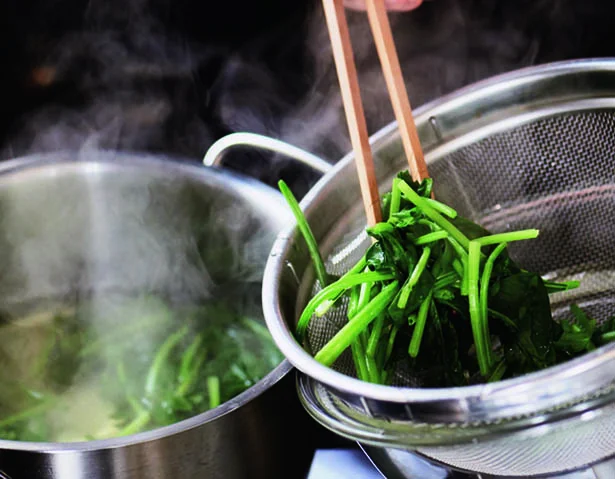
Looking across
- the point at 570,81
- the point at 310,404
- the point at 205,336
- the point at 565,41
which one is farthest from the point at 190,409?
the point at 565,41

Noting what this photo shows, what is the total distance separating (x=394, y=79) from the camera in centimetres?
138

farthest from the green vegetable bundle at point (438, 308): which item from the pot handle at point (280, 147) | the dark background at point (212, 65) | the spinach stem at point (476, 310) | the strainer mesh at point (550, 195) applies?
the dark background at point (212, 65)

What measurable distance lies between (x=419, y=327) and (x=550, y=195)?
1.94 feet

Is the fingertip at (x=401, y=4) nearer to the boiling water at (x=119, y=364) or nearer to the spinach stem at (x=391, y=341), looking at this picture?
the boiling water at (x=119, y=364)

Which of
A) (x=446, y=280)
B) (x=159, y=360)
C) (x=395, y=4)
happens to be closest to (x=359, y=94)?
(x=446, y=280)

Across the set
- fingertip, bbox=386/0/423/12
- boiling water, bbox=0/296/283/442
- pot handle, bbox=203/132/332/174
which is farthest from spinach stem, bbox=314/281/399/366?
fingertip, bbox=386/0/423/12

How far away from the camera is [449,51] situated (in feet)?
7.27

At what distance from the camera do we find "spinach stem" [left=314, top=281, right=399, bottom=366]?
1.29 m

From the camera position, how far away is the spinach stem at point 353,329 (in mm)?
1286

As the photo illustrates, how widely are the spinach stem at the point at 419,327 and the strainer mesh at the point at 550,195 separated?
0.27 metres

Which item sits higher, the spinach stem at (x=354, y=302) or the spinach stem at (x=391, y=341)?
the spinach stem at (x=354, y=302)

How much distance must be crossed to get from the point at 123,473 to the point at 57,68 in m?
1.44

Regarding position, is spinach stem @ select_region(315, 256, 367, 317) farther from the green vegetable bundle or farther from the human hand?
the human hand

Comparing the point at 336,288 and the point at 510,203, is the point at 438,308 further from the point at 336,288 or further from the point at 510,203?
the point at 510,203
